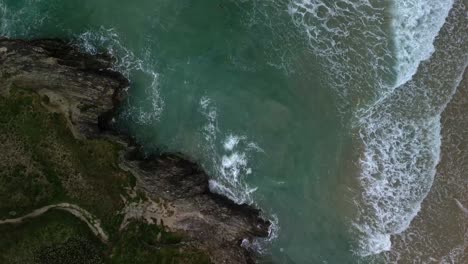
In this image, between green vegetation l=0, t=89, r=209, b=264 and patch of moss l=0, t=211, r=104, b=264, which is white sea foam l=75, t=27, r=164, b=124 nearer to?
green vegetation l=0, t=89, r=209, b=264

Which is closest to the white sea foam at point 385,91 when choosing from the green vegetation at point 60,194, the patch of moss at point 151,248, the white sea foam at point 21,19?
the patch of moss at point 151,248

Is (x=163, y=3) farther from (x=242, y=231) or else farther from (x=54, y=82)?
(x=242, y=231)

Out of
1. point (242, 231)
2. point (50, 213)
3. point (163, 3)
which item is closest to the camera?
point (50, 213)

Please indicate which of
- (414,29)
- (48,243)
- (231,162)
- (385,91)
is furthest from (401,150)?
(48,243)

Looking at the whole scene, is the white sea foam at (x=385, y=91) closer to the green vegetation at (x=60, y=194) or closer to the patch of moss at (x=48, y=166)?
the green vegetation at (x=60, y=194)

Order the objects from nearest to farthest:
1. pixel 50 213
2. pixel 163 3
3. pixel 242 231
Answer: pixel 50 213 → pixel 242 231 → pixel 163 3

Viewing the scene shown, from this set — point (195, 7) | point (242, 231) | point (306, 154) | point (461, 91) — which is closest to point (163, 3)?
point (195, 7)
